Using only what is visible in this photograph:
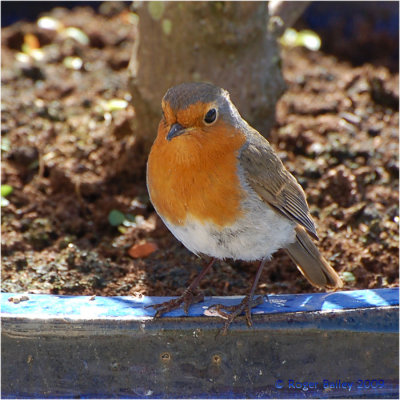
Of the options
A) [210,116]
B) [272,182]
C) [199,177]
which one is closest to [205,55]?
[272,182]

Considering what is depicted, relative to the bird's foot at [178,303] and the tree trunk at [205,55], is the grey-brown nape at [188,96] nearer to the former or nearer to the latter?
the bird's foot at [178,303]

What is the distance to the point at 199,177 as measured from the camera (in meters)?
3.02

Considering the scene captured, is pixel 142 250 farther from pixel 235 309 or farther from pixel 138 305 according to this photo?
pixel 235 309

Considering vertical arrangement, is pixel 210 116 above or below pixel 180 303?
above

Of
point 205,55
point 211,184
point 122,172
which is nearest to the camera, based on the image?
point 211,184

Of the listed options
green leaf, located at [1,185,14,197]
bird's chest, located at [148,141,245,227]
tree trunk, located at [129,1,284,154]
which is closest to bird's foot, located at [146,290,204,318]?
bird's chest, located at [148,141,245,227]

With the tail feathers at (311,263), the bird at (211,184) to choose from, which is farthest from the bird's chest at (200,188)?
the tail feathers at (311,263)

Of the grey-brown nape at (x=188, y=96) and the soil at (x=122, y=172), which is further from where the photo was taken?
the soil at (x=122, y=172)

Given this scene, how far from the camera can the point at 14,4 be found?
6.48 metres

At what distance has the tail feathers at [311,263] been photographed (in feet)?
11.3

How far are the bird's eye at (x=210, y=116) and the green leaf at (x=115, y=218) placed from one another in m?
1.11

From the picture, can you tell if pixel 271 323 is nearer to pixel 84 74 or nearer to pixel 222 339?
pixel 222 339

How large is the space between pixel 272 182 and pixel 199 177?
0.49 meters

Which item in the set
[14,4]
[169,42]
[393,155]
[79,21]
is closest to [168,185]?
[169,42]
